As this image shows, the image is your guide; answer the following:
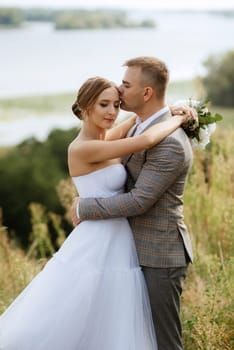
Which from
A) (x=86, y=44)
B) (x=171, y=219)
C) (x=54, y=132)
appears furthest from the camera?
(x=86, y=44)

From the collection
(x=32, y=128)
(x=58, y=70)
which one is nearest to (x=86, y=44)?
(x=58, y=70)

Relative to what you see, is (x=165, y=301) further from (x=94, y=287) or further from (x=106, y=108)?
(x=106, y=108)

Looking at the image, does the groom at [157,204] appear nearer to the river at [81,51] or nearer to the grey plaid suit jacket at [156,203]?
the grey plaid suit jacket at [156,203]

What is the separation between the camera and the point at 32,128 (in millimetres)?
11875

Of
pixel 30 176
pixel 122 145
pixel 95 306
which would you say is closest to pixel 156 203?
pixel 122 145

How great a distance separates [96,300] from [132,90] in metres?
0.99

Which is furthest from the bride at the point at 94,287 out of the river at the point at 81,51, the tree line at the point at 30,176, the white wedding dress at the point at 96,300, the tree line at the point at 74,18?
the tree line at the point at 74,18

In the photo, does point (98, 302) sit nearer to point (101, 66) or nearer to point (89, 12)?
point (101, 66)

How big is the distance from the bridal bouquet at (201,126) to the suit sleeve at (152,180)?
0.27 meters

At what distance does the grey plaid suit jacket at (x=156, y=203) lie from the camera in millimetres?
3172

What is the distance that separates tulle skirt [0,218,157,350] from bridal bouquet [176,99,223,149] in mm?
544

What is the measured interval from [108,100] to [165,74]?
0.94 feet

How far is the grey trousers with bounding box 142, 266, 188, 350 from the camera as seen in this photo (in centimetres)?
328

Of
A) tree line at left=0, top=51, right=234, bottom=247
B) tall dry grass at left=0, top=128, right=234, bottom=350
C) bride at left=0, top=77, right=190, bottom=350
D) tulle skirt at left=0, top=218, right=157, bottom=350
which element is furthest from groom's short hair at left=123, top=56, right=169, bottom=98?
tree line at left=0, top=51, right=234, bottom=247
